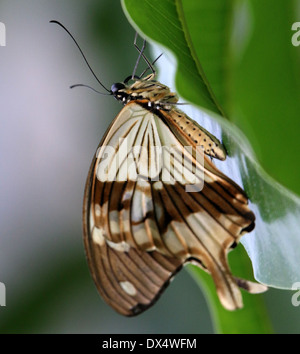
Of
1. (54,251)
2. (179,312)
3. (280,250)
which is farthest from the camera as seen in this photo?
(54,251)

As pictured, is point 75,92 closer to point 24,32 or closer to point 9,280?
point 24,32

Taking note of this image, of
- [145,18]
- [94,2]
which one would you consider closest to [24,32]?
[94,2]
